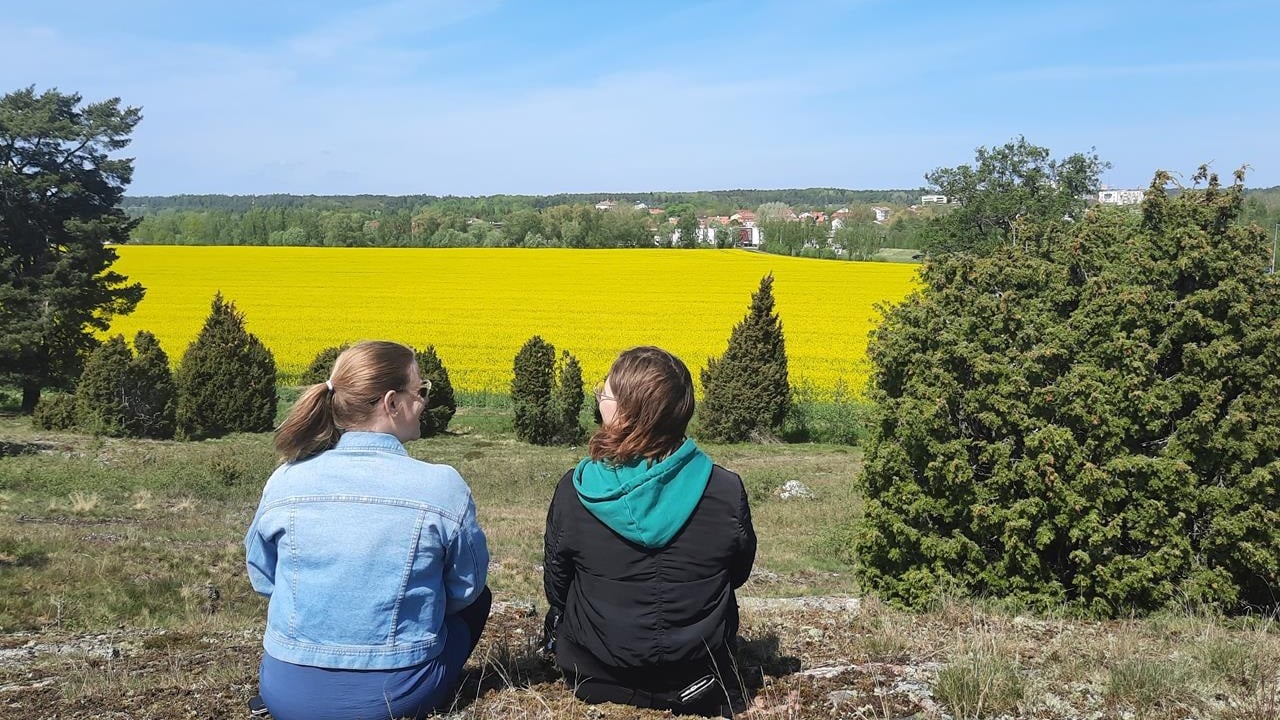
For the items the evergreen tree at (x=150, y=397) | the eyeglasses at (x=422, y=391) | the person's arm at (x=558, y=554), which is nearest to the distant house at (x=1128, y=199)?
the person's arm at (x=558, y=554)

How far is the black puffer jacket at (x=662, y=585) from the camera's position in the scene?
133 inches

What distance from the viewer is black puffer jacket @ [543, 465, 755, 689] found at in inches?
133

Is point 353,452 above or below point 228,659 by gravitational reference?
above

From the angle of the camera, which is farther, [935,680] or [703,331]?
[703,331]

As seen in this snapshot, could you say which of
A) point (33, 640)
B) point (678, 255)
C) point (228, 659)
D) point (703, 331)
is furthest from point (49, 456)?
Result: point (678, 255)

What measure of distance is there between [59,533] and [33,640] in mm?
5831

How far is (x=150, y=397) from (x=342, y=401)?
2179cm

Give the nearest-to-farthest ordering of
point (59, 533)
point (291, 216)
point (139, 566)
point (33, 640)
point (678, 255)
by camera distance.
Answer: point (33, 640), point (139, 566), point (59, 533), point (678, 255), point (291, 216)

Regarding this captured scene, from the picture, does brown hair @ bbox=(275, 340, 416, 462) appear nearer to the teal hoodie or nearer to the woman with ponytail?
the woman with ponytail

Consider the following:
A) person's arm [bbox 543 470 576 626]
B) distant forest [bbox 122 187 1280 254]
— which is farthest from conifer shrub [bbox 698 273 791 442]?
distant forest [bbox 122 187 1280 254]

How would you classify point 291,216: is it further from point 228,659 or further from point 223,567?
point 228,659

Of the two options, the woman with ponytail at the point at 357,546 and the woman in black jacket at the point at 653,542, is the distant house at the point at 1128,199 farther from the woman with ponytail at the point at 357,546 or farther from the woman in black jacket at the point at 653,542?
the woman with ponytail at the point at 357,546

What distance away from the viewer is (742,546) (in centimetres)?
341

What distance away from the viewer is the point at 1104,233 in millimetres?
7992
